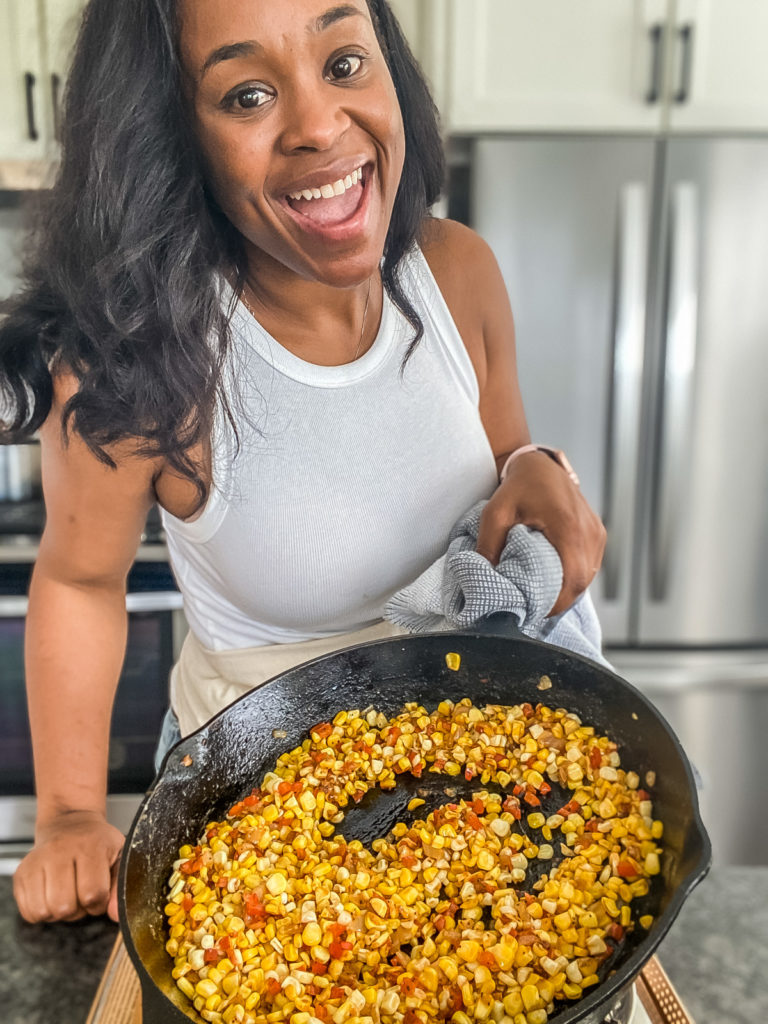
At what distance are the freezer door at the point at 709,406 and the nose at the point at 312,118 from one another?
120 cm

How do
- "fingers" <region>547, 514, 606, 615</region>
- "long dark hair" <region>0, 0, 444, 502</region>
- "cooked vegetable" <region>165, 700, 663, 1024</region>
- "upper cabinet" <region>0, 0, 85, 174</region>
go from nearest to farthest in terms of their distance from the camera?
"cooked vegetable" <region>165, 700, 663, 1024</region> → "long dark hair" <region>0, 0, 444, 502</region> → "fingers" <region>547, 514, 606, 615</region> → "upper cabinet" <region>0, 0, 85, 174</region>

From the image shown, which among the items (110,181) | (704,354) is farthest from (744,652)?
(110,181)

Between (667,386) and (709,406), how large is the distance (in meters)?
0.10

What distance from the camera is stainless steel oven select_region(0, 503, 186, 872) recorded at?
5.66 feet

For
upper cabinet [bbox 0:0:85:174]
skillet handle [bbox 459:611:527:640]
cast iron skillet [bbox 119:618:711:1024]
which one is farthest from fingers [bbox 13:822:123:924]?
upper cabinet [bbox 0:0:85:174]

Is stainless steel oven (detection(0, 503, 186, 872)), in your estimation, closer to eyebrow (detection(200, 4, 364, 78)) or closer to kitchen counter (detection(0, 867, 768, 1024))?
kitchen counter (detection(0, 867, 768, 1024))

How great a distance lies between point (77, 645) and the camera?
33.2 inches

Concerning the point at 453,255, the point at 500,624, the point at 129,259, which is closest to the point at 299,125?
the point at 129,259

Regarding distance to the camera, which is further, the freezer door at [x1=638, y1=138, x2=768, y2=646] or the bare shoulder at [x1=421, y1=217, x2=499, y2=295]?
the freezer door at [x1=638, y1=138, x2=768, y2=646]

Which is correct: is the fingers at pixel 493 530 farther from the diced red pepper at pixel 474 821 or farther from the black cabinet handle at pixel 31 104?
the black cabinet handle at pixel 31 104

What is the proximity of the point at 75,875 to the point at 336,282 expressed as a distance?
557 millimetres

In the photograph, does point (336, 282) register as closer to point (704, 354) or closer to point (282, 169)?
point (282, 169)

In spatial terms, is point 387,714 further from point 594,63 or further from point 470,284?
point 594,63

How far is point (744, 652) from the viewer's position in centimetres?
191
